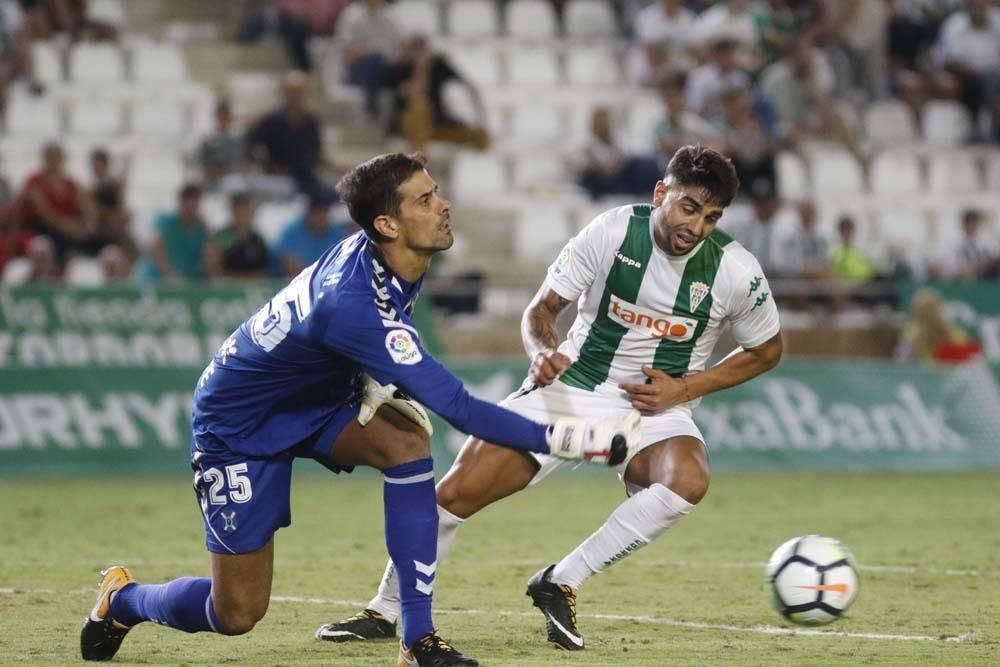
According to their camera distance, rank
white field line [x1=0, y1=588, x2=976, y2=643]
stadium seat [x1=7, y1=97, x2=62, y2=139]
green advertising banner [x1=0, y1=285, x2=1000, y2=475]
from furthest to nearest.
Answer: stadium seat [x1=7, y1=97, x2=62, y2=139], green advertising banner [x1=0, y1=285, x2=1000, y2=475], white field line [x1=0, y1=588, x2=976, y2=643]

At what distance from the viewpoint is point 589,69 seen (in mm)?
20656

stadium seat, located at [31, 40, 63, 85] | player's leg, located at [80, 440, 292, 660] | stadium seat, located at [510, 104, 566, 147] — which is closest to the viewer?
player's leg, located at [80, 440, 292, 660]

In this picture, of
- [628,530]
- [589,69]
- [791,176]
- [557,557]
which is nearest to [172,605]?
[628,530]

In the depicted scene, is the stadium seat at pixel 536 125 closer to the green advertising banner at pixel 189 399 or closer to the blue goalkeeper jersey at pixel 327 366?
the green advertising banner at pixel 189 399

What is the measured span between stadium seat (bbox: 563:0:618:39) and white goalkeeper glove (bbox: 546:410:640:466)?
1608 centimetres

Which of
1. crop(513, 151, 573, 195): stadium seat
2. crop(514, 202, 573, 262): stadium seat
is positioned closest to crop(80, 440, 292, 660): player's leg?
crop(514, 202, 573, 262): stadium seat

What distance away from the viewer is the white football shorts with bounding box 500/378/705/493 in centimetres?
748

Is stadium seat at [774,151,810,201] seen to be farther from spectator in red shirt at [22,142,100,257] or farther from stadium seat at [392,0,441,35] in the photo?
spectator in red shirt at [22,142,100,257]

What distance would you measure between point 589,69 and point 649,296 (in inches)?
529

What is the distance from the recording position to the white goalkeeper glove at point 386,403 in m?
6.52

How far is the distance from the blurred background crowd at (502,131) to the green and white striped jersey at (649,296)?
7.62 meters

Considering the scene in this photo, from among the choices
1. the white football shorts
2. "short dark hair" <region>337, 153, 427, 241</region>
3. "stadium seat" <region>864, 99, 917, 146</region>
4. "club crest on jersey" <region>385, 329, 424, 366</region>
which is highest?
"stadium seat" <region>864, 99, 917, 146</region>

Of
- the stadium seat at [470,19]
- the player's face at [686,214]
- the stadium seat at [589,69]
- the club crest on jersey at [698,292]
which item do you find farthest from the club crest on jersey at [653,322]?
the stadium seat at [470,19]

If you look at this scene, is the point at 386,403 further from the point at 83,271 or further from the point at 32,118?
the point at 32,118
